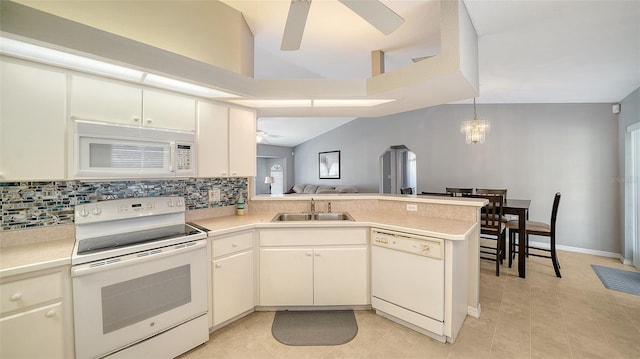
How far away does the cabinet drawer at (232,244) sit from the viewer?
204 cm

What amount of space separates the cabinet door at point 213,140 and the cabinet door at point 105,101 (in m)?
0.49

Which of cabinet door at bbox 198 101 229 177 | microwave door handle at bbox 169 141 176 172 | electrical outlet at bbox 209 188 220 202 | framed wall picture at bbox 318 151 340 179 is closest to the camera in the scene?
microwave door handle at bbox 169 141 176 172

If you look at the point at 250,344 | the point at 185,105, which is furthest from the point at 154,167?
the point at 250,344

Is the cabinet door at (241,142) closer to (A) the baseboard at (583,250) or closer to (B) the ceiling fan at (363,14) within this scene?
(B) the ceiling fan at (363,14)

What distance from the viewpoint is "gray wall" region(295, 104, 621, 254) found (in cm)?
393

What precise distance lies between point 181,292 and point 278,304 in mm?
883

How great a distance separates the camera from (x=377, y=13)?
146 cm

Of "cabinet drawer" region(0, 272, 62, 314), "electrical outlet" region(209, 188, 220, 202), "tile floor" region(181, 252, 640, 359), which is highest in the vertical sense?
"electrical outlet" region(209, 188, 220, 202)

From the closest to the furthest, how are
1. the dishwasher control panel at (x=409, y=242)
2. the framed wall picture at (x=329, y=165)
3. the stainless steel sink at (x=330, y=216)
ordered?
1. the dishwasher control panel at (x=409, y=242)
2. the stainless steel sink at (x=330, y=216)
3. the framed wall picture at (x=329, y=165)

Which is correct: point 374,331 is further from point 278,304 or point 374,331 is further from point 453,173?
point 453,173

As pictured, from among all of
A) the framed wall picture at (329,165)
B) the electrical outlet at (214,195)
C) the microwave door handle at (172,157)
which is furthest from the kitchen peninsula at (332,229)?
the framed wall picture at (329,165)

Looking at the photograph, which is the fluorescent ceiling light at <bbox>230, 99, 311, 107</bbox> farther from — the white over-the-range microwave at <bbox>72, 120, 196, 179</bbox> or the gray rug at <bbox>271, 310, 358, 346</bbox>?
the gray rug at <bbox>271, 310, 358, 346</bbox>

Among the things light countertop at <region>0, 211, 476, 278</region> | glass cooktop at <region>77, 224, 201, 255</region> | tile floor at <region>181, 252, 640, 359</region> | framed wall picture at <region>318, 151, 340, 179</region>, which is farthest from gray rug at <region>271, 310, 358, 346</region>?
framed wall picture at <region>318, 151, 340, 179</region>

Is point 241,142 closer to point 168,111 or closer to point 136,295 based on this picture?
point 168,111
